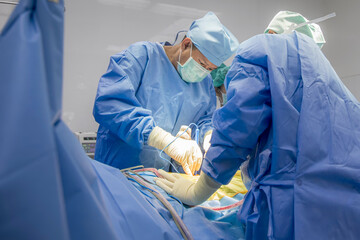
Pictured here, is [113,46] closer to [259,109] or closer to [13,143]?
[259,109]

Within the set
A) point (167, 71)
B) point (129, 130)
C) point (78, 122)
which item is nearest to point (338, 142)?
point (129, 130)

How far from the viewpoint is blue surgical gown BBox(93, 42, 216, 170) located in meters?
1.59

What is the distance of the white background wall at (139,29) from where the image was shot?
2.19 metres

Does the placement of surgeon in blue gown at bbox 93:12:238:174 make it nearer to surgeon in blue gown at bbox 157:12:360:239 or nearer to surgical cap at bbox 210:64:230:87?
surgical cap at bbox 210:64:230:87

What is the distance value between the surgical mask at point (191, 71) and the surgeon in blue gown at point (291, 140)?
35.0 inches

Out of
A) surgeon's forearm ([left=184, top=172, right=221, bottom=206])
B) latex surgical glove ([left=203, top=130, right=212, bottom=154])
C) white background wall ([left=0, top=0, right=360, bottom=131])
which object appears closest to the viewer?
surgeon's forearm ([left=184, top=172, right=221, bottom=206])

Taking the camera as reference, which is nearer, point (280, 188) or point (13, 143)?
point (13, 143)

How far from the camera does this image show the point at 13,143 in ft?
1.19

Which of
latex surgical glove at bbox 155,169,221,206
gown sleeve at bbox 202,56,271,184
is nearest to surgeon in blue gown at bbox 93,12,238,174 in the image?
latex surgical glove at bbox 155,169,221,206

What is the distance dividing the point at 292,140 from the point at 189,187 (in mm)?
537

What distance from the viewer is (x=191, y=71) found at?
1.86m

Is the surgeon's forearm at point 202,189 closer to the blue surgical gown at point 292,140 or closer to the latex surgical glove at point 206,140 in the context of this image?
the blue surgical gown at point 292,140

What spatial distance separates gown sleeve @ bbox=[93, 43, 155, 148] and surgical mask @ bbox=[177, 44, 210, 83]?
15.3 inches

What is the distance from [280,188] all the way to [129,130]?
969 millimetres
